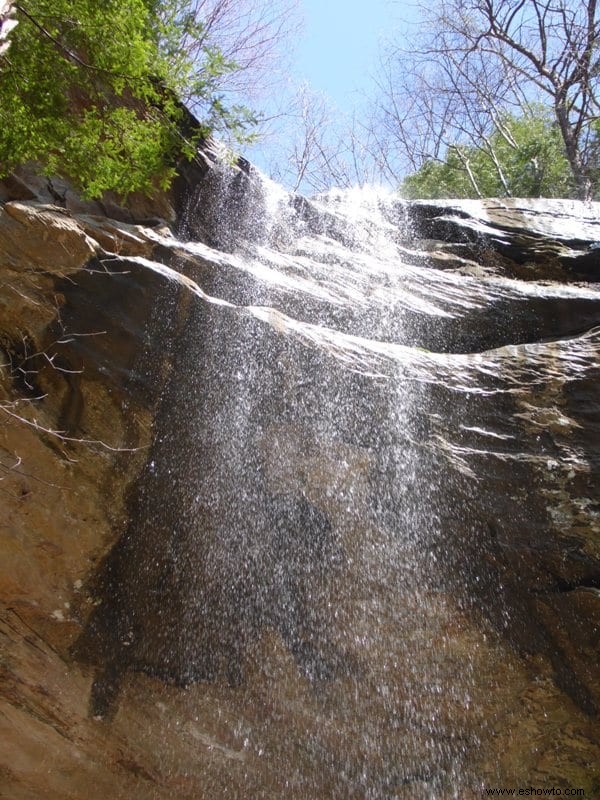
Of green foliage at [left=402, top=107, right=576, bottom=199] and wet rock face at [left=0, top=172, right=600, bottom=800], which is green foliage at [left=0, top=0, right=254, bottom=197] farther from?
green foliage at [left=402, top=107, right=576, bottom=199]

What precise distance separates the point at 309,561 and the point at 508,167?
611 inches

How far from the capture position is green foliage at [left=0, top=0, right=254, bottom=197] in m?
5.42

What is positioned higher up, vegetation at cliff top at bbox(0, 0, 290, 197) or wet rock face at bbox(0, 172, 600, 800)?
vegetation at cliff top at bbox(0, 0, 290, 197)

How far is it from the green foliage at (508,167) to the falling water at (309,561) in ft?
37.5

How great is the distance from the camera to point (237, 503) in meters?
5.86

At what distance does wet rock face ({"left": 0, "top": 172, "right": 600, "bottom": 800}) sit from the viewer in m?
5.14

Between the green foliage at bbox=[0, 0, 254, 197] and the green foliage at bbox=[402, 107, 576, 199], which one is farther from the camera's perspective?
the green foliage at bbox=[402, 107, 576, 199]

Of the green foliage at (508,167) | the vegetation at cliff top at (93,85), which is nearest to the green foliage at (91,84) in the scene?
the vegetation at cliff top at (93,85)

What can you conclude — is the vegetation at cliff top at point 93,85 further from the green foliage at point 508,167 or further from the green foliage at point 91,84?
the green foliage at point 508,167

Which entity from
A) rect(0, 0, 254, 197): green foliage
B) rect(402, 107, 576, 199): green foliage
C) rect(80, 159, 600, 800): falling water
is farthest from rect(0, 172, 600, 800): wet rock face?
rect(402, 107, 576, 199): green foliage

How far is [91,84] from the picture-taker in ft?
19.3

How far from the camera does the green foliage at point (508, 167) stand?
16.0 m

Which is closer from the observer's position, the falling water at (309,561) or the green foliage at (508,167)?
the falling water at (309,561)

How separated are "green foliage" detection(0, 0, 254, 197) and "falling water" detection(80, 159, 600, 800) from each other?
46.6 inches
